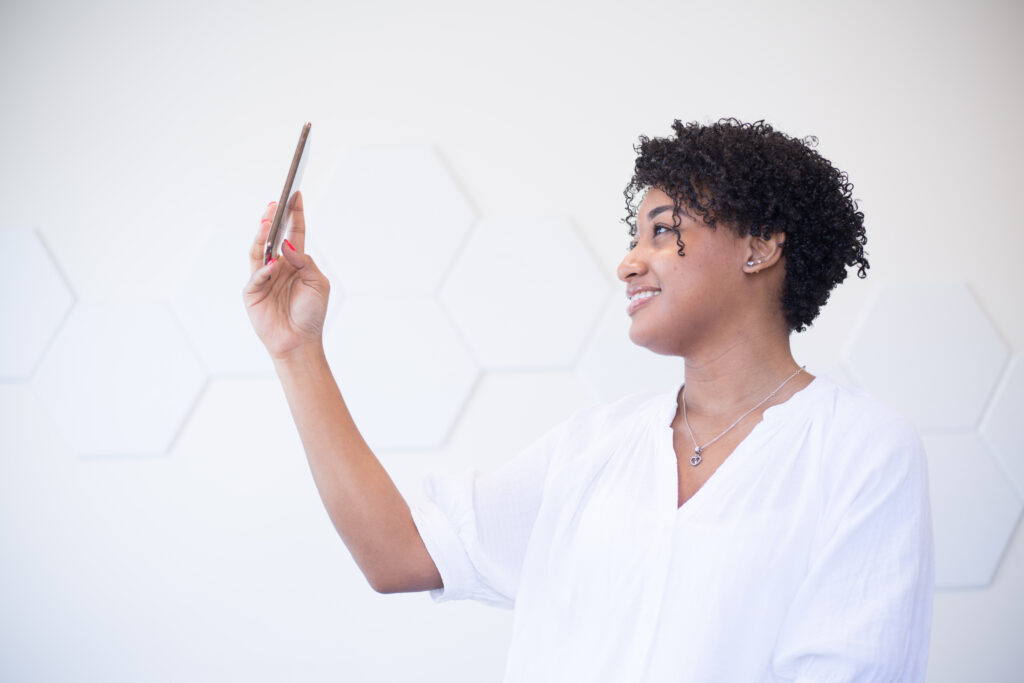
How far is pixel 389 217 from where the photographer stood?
202 centimetres

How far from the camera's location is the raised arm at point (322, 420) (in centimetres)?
108

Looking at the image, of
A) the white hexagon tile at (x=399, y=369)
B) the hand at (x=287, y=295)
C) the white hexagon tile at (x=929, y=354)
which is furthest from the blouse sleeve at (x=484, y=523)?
the white hexagon tile at (x=929, y=354)

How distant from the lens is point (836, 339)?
2113 millimetres

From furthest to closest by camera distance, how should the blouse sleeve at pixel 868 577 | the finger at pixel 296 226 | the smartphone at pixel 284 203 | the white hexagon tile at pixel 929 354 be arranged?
the white hexagon tile at pixel 929 354
the finger at pixel 296 226
the smartphone at pixel 284 203
the blouse sleeve at pixel 868 577

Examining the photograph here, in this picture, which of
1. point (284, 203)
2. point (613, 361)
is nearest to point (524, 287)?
point (613, 361)

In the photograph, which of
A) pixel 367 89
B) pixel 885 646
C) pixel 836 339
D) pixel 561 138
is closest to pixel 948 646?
pixel 836 339

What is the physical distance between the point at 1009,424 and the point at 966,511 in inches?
10.6

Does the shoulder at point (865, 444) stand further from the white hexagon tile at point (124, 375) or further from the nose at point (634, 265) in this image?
the white hexagon tile at point (124, 375)

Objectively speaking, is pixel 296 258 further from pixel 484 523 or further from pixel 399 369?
pixel 399 369

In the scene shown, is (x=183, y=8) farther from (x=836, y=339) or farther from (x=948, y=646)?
(x=948, y=646)

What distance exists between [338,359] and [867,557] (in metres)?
1.38

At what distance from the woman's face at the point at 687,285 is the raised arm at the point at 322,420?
1.43 ft

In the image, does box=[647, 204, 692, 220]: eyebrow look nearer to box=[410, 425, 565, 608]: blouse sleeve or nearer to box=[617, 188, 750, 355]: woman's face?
box=[617, 188, 750, 355]: woman's face

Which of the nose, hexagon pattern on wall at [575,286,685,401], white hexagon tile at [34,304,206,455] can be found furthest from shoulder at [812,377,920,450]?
white hexagon tile at [34,304,206,455]
